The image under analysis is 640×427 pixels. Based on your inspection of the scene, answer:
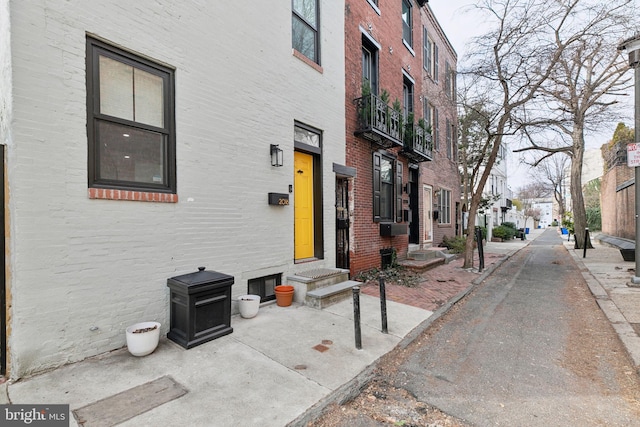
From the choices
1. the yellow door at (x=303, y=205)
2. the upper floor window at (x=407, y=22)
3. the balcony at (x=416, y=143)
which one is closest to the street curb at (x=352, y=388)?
the yellow door at (x=303, y=205)

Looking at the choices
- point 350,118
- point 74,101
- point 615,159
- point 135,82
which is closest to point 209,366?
point 74,101

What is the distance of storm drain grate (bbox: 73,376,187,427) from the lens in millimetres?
2316

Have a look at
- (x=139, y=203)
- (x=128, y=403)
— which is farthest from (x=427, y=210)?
(x=128, y=403)

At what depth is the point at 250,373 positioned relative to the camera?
3047 millimetres

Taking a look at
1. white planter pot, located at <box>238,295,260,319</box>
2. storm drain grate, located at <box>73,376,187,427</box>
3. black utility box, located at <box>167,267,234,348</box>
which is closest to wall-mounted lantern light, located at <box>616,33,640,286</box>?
white planter pot, located at <box>238,295,260,319</box>

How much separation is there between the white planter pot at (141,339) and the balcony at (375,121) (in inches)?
241

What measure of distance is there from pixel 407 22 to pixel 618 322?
34.7 ft

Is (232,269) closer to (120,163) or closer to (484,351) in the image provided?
(120,163)

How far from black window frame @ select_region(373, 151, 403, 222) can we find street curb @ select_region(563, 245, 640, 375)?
485 cm

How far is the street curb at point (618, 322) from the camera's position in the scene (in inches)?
144

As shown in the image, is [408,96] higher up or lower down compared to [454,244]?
higher up

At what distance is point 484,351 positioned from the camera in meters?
3.86

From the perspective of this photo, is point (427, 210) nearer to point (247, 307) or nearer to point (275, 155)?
point (275, 155)

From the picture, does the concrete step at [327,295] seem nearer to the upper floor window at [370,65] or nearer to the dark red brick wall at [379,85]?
the dark red brick wall at [379,85]
